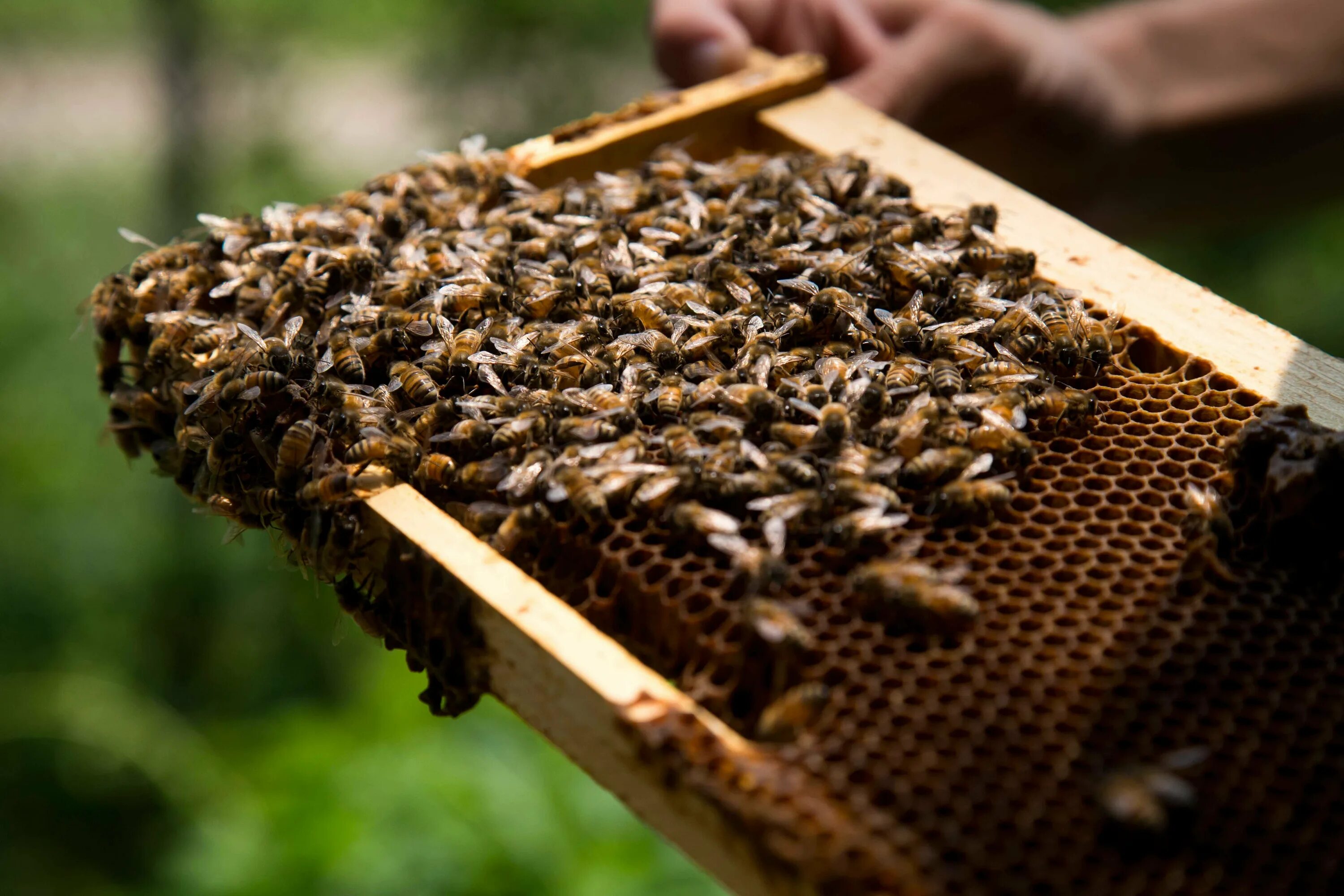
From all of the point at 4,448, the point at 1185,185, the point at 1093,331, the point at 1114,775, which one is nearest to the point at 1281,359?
the point at 1093,331

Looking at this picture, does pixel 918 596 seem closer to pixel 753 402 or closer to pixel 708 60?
pixel 753 402

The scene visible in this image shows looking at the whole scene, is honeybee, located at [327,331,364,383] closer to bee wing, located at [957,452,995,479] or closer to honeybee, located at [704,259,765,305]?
honeybee, located at [704,259,765,305]

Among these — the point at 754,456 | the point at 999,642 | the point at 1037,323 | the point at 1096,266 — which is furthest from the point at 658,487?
the point at 1096,266

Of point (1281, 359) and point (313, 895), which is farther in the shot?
point (313, 895)

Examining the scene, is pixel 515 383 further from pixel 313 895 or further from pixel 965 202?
pixel 313 895

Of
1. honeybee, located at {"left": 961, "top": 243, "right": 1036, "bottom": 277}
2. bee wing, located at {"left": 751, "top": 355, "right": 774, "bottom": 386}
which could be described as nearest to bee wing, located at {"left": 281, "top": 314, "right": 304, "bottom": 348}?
bee wing, located at {"left": 751, "top": 355, "right": 774, "bottom": 386}

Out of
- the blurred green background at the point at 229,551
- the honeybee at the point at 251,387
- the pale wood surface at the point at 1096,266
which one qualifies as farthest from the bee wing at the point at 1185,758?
the blurred green background at the point at 229,551

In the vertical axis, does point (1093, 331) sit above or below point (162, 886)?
above
